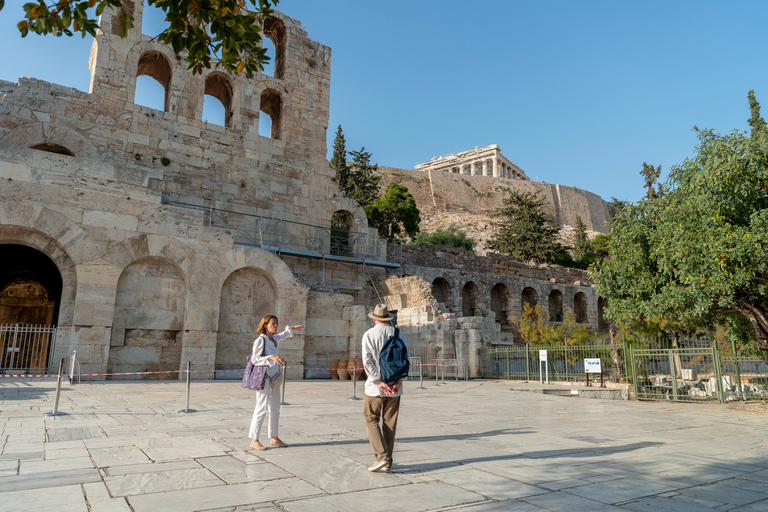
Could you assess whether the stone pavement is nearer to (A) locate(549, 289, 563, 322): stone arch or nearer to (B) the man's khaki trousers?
(B) the man's khaki trousers

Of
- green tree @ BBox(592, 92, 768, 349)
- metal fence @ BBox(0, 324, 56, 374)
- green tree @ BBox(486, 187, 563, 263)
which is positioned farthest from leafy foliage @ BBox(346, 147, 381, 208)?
green tree @ BBox(592, 92, 768, 349)

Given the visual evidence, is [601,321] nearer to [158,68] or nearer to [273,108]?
[273,108]

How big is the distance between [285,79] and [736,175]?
17.8 meters

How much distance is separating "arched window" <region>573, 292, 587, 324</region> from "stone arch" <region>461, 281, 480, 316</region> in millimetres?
9664

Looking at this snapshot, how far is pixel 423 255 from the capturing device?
2914 centimetres

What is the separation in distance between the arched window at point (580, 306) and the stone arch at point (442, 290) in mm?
12143

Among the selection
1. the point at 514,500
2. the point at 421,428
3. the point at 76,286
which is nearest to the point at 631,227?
the point at 421,428

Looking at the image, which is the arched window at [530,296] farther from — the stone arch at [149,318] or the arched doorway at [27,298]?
the arched doorway at [27,298]

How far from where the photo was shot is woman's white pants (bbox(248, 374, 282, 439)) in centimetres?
529

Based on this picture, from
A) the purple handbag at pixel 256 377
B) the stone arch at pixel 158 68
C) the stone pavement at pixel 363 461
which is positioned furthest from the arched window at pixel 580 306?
the purple handbag at pixel 256 377

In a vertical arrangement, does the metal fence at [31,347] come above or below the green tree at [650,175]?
below

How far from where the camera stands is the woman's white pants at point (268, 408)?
5.29m

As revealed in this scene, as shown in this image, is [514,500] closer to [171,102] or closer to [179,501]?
[179,501]

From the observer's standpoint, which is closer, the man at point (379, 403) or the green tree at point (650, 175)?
the man at point (379, 403)
